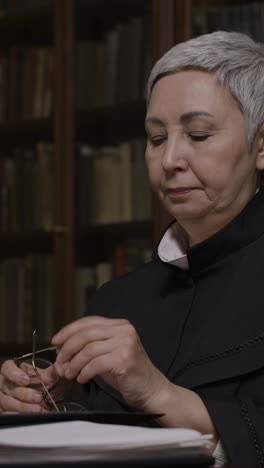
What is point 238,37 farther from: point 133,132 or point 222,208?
point 133,132

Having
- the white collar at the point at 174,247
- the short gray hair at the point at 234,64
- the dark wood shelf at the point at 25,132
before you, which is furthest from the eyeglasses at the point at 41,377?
the dark wood shelf at the point at 25,132

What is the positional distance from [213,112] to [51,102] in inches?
72.9

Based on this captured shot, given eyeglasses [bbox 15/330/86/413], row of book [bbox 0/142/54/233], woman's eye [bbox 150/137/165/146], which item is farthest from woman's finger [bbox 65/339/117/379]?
row of book [bbox 0/142/54/233]

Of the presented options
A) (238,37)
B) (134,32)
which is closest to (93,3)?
(134,32)

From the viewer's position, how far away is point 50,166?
3.33 meters

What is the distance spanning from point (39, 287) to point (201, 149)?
73.2 inches

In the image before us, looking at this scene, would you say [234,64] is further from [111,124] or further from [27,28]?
[27,28]

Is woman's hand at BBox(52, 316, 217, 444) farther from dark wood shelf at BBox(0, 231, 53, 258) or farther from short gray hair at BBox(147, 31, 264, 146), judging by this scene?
dark wood shelf at BBox(0, 231, 53, 258)

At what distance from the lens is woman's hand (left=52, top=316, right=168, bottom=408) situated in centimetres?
119

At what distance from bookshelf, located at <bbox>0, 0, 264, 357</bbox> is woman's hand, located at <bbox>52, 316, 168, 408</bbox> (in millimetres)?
1740

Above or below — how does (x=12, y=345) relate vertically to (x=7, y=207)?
below

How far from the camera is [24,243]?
342 cm

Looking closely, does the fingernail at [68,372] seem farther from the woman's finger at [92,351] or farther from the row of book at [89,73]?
the row of book at [89,73]

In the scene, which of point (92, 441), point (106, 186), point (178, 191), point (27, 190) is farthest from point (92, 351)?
point (27, 190)
